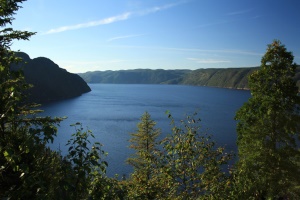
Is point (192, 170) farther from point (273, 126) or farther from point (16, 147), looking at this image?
point (273, 126)

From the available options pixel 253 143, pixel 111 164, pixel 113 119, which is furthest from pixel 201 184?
pixel 113 119

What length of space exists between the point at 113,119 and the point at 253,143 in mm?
94899

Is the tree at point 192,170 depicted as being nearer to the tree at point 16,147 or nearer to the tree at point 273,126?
the tree at point 16,147

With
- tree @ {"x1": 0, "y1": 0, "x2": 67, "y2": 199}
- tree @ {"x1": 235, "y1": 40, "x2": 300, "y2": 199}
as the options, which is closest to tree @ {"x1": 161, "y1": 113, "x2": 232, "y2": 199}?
tree @ {"x1": 0, "y1": 0, "x2": 67, "y2": 199}

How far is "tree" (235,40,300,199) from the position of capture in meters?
19.7

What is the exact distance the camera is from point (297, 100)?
20.0m

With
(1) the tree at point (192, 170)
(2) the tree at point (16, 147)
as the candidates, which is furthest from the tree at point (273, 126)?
(2) the tree at point (16, 147)

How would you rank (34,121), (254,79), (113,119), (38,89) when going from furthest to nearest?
(38,89), (113,119), (254,79), (34,121)

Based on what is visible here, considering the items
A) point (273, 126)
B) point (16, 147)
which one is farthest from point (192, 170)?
point (273, 126)

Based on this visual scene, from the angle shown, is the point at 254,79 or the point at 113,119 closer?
the point at 254,79

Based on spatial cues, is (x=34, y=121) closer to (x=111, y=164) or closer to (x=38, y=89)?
(x=111, y=164)

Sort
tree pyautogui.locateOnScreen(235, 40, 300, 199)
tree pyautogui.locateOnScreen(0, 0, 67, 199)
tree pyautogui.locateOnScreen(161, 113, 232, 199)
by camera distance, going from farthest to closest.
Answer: tree pyautogui.locateOnScreen(235, 40, 300, 199), tree pyautogui.locateOnScreen(161, 113, 232, 199), tree pyautogui.locateOnScreen(0, 0, 67, 199)

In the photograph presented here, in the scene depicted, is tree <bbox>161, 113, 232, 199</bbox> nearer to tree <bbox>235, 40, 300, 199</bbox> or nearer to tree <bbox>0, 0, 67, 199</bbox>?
tree <bbox>0, 0, 67, 199</bbox>

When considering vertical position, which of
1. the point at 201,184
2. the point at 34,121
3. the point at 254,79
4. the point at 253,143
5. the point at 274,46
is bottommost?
the point at 253,143
